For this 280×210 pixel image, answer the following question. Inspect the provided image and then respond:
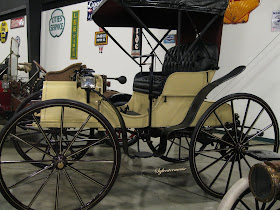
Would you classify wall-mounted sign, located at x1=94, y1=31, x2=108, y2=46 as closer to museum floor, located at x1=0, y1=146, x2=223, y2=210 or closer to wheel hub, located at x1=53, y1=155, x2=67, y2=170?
museum floor, located at x1=0, y1=146, x2=223, y2=210

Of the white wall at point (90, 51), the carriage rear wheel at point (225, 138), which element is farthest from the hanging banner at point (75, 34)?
the carriage rear wheel at point (225, 138)

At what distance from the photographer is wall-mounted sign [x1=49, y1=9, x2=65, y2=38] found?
7780mm

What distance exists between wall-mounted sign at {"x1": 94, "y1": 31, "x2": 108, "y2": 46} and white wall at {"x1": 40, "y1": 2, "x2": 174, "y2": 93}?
11 centimetres

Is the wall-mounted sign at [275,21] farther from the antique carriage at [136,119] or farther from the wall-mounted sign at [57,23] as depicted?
the wall-mounted sign at [57,23]

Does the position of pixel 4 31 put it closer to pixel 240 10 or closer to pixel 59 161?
pixel 240 10

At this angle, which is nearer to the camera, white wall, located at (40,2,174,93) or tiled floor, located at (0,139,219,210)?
tiled floor, located at (0,139,219,210)

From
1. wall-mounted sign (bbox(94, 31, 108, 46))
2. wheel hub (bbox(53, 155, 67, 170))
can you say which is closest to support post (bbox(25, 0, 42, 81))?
wall-mounted sign (bbox(94, 31, 108, 46))

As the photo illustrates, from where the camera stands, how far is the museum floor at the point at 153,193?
2225 millimetres

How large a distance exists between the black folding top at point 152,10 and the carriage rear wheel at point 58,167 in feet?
2.99

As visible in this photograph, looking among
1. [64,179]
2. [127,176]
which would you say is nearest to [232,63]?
[127,176]

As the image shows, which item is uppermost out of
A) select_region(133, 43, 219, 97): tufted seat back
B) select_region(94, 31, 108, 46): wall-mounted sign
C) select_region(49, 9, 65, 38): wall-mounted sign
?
select_region(49, 9, 65, 38): wall-mounted sign

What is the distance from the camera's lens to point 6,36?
1021 cm

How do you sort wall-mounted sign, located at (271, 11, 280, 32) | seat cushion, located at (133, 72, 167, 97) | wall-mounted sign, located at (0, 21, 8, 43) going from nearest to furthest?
seat cushion, located at (133, 72, 167, 97), wall-mounted sign, located at (271, 11, 280, 32), wall-mounted sign, located at (0, 21, 8, 43)

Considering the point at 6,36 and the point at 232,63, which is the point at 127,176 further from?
the point at 6,36
